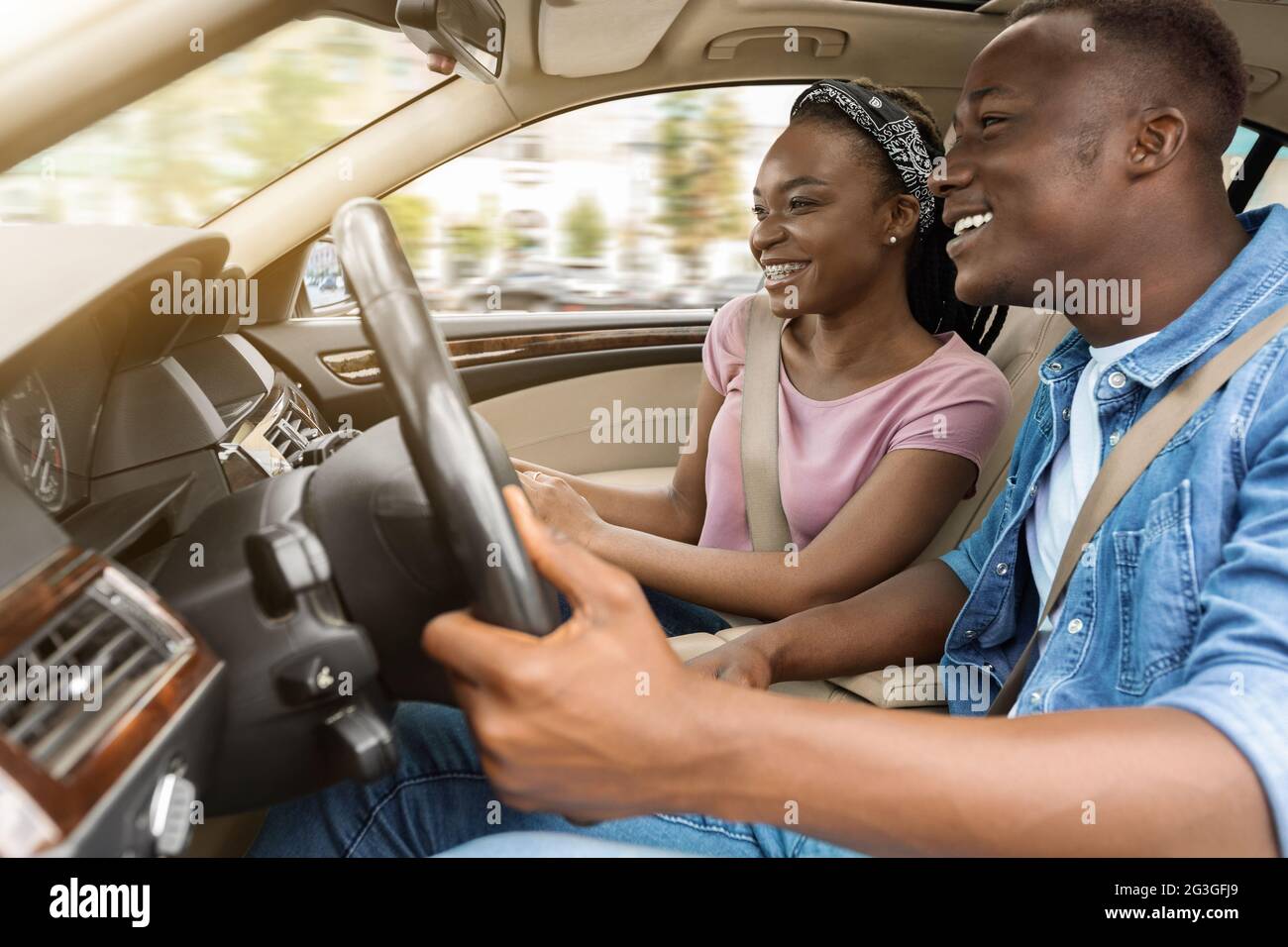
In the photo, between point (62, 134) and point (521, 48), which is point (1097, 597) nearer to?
point (62, 134)

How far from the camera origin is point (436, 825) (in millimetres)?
1018

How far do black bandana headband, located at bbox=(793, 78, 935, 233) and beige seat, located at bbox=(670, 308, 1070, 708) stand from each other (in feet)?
0.80

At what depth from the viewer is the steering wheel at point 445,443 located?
2.22 ft

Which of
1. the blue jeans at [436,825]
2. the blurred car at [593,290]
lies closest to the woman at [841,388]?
the blue jeans at [436,825]

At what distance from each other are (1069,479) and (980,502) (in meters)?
0.34

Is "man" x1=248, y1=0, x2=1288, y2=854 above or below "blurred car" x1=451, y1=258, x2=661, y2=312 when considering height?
above

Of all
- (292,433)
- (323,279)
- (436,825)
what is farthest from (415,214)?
(436,825)

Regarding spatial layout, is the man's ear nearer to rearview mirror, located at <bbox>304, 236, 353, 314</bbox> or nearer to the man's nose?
the man's nose

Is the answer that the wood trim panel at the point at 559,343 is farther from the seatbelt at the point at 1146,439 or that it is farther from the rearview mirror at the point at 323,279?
the seatbelt at the point at 1146,439

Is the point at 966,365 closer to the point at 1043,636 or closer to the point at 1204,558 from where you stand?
the point at 1043,636

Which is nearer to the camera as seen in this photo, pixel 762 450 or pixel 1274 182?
pixel 762 450

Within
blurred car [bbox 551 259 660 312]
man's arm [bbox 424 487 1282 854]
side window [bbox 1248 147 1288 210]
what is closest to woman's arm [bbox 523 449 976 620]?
man's arm [bbox 424 487 1282 854]

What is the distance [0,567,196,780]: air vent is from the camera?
0.59 metres

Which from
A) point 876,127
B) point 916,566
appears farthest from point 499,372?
point 916,566
